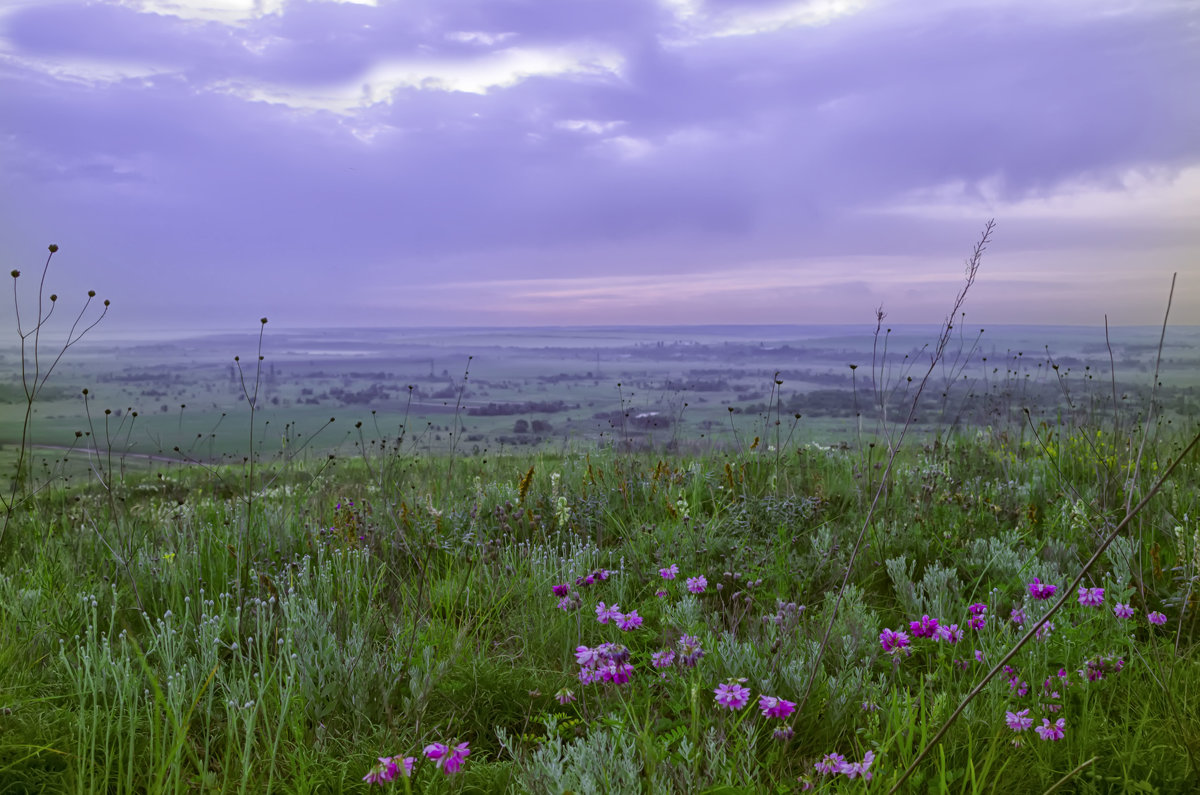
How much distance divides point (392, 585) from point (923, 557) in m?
2.87

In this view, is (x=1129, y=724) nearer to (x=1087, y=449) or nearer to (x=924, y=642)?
(x=924, y=642)

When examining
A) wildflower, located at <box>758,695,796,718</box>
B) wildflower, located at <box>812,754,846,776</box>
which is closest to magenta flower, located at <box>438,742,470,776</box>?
wildflower, located at <box>758,695,796,718</box>

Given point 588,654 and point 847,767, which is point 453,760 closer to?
point 588,654

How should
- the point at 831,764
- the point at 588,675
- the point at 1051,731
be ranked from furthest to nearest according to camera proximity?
the point at 588,675 → the point at 1051,731 → the point at 831,764

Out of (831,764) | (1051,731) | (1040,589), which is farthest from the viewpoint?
(1040,589)

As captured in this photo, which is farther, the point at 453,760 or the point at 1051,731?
the point at 1051,731

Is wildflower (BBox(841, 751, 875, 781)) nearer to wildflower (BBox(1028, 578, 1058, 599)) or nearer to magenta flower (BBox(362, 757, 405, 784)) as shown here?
magenta flower (BBox(362, 757, 405, 784))

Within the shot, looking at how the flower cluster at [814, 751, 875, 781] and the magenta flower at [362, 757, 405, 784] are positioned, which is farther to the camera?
the flower cluster at [814, 751, 875, 781]

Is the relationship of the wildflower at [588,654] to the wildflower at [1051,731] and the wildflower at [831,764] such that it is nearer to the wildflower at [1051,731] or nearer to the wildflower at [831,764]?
the wildflower at [831,764]

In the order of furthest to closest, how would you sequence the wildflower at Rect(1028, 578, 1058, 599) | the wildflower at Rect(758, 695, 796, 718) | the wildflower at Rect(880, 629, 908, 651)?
the wildflower at Rect(1028, 578, 1058, 599), the wildflower at Rect(880, 629, 908, 651), the wildflower at Rect(758, 695, 796, 718)

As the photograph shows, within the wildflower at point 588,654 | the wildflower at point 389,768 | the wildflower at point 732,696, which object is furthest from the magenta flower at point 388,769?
the wildflower at point 732,696

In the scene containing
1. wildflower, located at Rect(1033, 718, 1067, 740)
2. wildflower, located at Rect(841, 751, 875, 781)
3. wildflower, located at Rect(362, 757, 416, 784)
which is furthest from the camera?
wildflower, located at Rect(1033, 718, 1067, 740)

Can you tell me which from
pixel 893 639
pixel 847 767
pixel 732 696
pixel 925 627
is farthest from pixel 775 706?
pixel 925 627

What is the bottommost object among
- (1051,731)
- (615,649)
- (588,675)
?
(1051,731)
